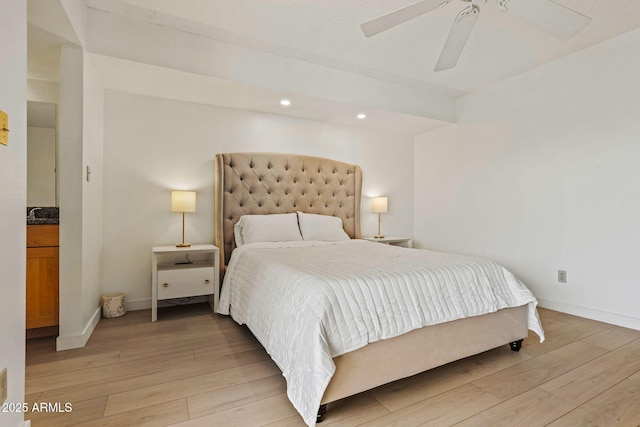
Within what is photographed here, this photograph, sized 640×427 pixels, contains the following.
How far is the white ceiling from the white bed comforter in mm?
1672

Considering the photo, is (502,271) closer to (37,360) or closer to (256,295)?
(256,295)

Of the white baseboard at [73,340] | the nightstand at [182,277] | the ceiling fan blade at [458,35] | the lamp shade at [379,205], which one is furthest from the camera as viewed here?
the lamp shade at [379,205]

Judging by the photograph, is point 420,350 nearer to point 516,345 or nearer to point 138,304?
point 516,345

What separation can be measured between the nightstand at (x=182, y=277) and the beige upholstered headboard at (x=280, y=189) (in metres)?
0.24

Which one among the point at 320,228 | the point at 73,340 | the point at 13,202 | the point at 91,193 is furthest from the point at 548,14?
the point at 73,340

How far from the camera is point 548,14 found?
1.74 meters

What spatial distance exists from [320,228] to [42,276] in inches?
92.1

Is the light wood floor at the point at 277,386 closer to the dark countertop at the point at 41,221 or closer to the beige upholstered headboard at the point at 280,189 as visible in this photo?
the dark countertop at the point at 41,221

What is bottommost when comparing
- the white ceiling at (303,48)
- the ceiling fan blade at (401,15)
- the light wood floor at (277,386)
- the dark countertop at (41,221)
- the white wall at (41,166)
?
the light wood floor at (277,386)

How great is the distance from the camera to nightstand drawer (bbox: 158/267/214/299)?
2.61 m

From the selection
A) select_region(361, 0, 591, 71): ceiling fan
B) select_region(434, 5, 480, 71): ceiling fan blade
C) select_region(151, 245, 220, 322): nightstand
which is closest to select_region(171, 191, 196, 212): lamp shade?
select_region(151, 245, 220, 322): nightstand

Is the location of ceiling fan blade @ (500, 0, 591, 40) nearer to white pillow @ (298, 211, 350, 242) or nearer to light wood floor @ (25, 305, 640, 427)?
light wood floor @ (25, 305, 640, 427)

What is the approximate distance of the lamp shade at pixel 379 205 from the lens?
402 cm

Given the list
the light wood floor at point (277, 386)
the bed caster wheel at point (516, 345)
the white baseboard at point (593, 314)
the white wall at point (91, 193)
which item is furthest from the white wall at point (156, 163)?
the white baseboard at point (593, 314)
